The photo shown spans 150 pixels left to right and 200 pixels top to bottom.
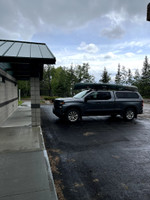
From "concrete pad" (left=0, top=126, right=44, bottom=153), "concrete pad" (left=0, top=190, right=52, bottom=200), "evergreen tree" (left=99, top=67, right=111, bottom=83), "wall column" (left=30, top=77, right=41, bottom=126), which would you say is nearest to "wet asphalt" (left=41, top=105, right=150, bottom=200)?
"concrete pad" (left=0, top=190, right=52, bottom=200)

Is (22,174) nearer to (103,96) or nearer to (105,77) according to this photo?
(103,96)

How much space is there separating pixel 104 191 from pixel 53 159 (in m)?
1.76

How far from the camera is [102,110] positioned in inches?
364

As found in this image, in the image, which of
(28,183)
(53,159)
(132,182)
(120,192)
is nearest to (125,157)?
(132,182)

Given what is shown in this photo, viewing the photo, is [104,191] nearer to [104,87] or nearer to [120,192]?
[120,192]

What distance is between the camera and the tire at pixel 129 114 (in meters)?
9.70

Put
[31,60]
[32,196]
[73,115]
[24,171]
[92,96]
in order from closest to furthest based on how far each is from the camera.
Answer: [32,196]
[24,171]
[31,60]
[73,115]
[92,96]

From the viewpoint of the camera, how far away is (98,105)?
9.14 meters

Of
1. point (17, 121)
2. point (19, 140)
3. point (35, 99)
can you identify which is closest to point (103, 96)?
point (35, 99)

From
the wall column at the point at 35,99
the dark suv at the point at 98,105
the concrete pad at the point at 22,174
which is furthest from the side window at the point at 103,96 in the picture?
the concrete pad at the point at 22,174

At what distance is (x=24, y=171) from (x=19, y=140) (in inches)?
86.6

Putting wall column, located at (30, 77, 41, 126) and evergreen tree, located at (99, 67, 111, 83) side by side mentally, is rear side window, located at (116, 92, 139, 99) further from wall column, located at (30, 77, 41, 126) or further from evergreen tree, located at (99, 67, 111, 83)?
evergreen tree, located at (99, 67, 111, 83)

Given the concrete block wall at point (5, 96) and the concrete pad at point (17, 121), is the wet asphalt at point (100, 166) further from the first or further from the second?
the concrete block wall at point (5, 96)

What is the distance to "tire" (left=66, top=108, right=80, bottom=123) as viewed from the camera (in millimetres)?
8664
